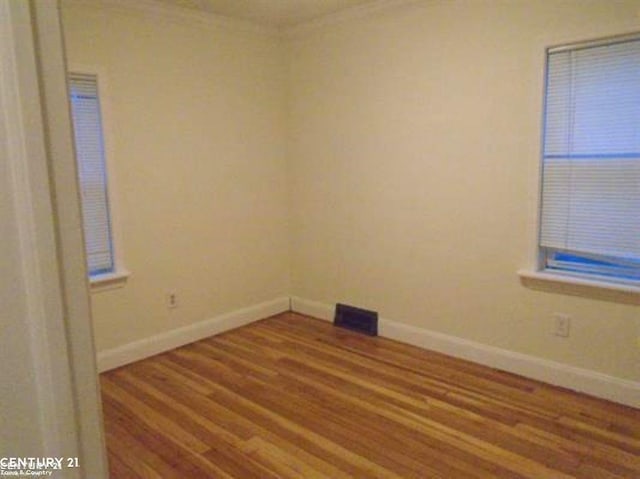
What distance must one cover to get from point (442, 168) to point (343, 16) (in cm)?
141

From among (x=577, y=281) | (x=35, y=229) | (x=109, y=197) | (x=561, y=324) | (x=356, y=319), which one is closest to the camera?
(x=35, y=229)

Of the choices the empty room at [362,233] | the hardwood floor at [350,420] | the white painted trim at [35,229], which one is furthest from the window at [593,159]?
the white painted trim at [35,229]

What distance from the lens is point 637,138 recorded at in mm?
2551

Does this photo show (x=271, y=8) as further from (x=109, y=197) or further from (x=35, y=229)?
(x=35, y=229)

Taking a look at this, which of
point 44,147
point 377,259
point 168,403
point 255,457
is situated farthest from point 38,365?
point 377,259

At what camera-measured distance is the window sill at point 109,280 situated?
3244mm

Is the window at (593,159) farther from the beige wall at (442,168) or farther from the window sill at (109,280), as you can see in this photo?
the window sill at (109,280)

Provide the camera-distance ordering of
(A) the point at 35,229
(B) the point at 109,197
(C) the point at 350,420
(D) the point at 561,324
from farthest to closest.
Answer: (B) the point at 109,197, (D) the point at 561,324, (C) the point at 350,420, (A) the point at 35,229

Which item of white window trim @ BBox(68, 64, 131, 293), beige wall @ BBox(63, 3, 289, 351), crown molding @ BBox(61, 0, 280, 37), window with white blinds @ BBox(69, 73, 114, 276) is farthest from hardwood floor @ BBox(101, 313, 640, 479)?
crown molding @ BBox(61, 0, 280, 37)

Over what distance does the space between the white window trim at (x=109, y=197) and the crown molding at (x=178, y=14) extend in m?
0.39

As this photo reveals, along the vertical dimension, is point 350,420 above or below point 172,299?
below

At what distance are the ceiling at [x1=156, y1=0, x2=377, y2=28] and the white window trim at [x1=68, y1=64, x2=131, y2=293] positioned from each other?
717 mm

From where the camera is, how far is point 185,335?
3.79 m

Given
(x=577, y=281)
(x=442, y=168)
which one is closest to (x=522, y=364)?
(x=577, y=281)
